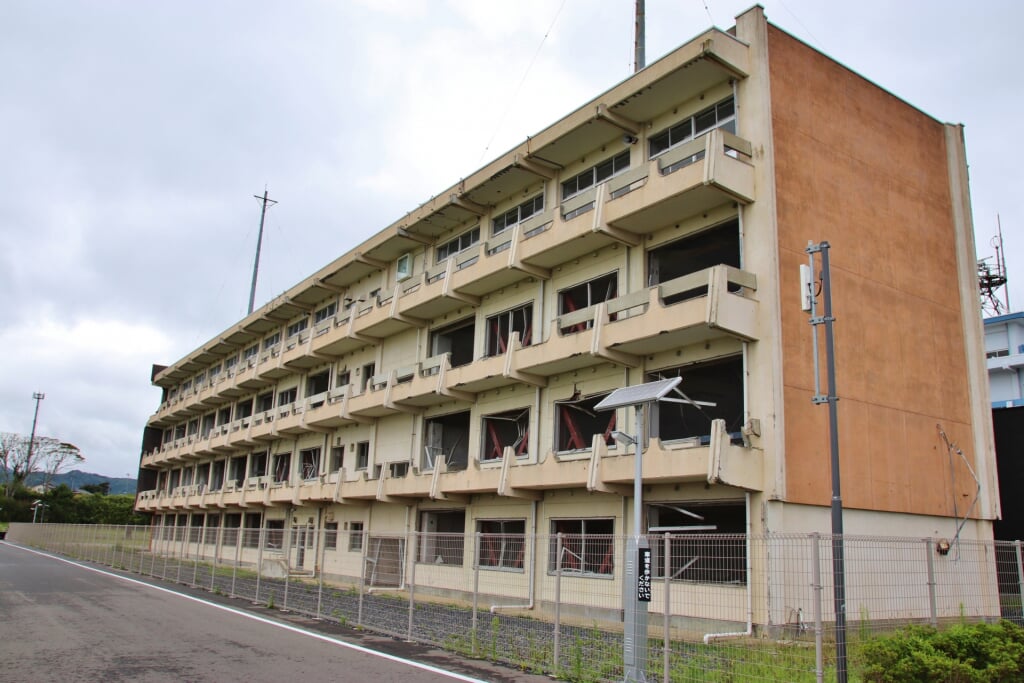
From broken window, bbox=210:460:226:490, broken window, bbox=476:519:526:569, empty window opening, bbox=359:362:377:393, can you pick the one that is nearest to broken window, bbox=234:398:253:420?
broken window, bbox=210:460:226:490

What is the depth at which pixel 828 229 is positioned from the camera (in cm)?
1830

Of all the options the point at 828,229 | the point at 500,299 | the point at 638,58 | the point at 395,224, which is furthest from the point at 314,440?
the point at 828,229

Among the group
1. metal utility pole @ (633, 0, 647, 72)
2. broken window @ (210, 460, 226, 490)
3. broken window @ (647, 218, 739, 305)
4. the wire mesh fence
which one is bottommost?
the wire mesh fence

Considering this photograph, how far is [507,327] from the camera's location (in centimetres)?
2466

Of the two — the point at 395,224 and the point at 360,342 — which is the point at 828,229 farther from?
the point at 360,342

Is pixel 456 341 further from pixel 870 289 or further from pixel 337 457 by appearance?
pixel 870 289

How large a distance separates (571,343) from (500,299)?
5470 mm

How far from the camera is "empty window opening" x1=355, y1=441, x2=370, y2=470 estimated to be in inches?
1251

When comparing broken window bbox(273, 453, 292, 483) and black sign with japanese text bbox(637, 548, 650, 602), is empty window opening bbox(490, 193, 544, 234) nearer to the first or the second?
black sign with japanese text bbox(637, 548, 650, 602)

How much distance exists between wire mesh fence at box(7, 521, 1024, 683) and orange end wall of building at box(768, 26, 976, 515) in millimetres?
1954

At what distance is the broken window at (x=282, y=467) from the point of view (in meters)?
38.4

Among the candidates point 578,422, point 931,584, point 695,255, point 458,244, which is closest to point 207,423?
point 458,244

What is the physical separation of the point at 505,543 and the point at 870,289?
11.8 meters

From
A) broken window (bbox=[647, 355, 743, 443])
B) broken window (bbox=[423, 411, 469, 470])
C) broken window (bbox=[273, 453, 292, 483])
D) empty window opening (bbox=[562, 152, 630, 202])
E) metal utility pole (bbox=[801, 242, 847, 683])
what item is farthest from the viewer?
broken window (bbox=[273, 453, 292, 483])
